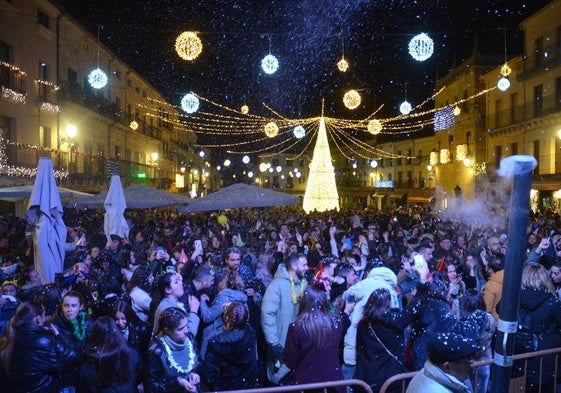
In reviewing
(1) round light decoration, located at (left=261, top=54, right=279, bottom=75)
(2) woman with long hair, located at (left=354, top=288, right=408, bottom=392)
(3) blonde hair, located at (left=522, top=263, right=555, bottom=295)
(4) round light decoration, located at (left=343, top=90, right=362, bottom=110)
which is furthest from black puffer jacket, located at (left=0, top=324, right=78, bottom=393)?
(4) round light decoration, located at (left=343, top=90, right=362, bottom=110)

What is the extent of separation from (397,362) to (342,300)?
1.26 meters

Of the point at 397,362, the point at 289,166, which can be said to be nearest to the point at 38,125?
the point at 397,362

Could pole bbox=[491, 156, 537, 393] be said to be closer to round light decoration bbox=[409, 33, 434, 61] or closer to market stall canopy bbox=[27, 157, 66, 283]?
market stall canopy bbox=[27, 157, 66, 283]

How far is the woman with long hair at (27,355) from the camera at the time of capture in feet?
13.2

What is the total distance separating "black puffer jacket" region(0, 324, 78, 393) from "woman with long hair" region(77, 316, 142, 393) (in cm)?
45

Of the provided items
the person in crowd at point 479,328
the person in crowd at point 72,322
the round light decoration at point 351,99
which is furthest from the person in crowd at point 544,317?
the round light decoration at point 351,99

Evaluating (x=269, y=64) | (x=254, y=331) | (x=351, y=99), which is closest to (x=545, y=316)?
(x=254, y=331)

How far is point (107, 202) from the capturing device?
11820 mm

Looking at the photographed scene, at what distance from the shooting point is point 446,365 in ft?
9.35

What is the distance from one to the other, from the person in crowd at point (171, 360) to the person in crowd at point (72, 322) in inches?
42.8

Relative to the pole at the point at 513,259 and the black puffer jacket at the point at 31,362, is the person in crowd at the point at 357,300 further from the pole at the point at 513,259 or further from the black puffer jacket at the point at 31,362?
the pole at the point at 513,259

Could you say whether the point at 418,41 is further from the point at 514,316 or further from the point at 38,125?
the point at 38,125

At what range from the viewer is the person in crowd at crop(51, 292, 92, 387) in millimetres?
4582

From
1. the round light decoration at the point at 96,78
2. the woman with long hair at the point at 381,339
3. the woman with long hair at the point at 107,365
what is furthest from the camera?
the round light decoration at the point at 96,78
